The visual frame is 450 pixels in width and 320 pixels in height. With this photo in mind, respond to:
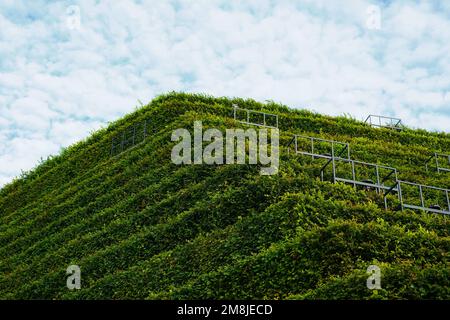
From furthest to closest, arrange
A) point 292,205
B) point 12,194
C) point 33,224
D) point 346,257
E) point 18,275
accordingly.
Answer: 1. point 12,194
2. point 33,224
3. point 18,275
4. point 292,205
5. point 346,257

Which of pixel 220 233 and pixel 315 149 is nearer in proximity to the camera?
pixel 220 233

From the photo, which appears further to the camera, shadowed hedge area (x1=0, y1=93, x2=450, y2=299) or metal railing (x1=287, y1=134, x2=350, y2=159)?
metal railing (x1=287, y1=134, x2=350, y2=159)

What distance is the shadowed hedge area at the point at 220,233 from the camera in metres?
14.8

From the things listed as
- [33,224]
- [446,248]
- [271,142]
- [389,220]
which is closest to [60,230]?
[33,224]

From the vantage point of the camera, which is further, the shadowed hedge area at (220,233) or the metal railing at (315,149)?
the metal railing at (315,149)

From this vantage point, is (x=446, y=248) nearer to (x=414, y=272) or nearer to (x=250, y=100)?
(x=414, y=272)

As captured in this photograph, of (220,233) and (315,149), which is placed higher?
(315,149)

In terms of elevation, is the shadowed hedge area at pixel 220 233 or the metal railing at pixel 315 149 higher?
the metal railing at pixel 315 149

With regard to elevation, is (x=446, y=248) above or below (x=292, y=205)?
below

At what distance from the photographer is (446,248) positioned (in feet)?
52.5

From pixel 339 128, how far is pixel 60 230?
17.3 meters

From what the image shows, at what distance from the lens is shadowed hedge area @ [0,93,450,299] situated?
581 inches

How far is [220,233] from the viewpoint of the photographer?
18109mm

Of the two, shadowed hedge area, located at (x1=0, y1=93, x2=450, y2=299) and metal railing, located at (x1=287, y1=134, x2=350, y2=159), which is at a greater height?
metal railing, located at (x1=287, y1=134, x2=350, y2=159)
